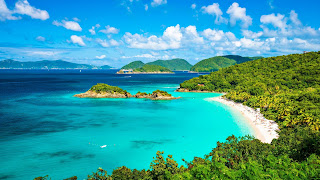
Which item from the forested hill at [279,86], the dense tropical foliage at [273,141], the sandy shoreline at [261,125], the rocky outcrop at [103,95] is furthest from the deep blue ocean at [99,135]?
the rocky outcrop at [103,95]

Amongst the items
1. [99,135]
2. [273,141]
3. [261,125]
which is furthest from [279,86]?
[99,135]

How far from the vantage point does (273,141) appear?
32844mm

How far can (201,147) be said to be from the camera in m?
39.5

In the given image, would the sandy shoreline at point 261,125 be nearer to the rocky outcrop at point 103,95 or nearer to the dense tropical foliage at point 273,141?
the dense tropical foliage at point 273,141

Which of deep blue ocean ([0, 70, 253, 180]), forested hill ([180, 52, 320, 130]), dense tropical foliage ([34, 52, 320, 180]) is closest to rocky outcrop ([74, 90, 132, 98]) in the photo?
deep blue ocean ([0, 70, 253, 180])

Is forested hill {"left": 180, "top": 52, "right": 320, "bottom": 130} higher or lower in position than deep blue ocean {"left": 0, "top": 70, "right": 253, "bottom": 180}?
higher

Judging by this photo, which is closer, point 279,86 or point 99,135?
point 99,135

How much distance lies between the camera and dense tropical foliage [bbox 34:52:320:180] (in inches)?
722

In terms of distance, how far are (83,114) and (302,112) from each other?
58.5 meters

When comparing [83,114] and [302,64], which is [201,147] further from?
[302,64]

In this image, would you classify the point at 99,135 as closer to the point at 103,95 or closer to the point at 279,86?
the point at 103,95

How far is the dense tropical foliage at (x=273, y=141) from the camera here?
18344mm

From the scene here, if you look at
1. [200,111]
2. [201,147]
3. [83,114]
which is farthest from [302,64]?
[83,114]

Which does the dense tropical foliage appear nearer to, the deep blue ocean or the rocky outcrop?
the deep blue ocean
